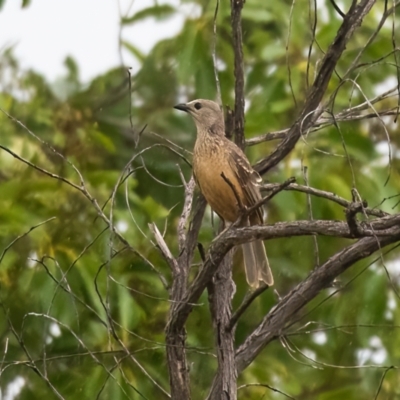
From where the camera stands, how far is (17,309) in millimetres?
4051

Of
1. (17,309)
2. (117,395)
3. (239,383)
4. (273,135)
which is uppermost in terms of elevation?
(273,135)

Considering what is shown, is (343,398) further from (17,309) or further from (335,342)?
(17,309)

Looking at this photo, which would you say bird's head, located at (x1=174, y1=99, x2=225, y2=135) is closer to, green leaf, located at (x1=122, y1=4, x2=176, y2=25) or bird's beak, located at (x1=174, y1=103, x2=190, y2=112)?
bird's beak, located at (x1=174, y1=103, x2=190, y2=112)

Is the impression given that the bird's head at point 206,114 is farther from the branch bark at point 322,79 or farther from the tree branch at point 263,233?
the tree branch at point 263,233

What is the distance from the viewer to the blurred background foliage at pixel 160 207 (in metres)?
3.94

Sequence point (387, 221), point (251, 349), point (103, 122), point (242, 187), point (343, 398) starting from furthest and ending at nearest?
point (103, 122) → point (343, 398) → point (242, 187) → point (251, 349) → point (387, 221)

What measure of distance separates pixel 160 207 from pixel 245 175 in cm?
83

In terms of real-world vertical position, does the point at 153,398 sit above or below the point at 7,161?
below

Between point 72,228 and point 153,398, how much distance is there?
35.4 inches

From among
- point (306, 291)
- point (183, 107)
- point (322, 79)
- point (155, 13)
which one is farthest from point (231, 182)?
point (155, 13)

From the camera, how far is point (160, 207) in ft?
14.7

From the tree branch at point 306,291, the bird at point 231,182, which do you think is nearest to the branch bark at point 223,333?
the tree branch at point 306,291

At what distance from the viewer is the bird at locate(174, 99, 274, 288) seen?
3.78 meters

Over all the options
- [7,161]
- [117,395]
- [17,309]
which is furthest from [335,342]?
[7,161]
